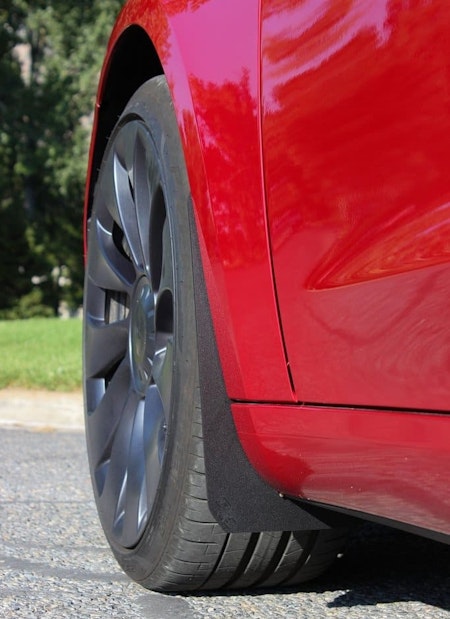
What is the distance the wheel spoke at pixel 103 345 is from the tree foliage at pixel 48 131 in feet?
99.4

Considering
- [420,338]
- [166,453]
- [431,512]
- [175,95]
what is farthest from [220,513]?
[175,95]

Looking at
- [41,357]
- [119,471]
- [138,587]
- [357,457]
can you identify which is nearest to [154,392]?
[119,471]

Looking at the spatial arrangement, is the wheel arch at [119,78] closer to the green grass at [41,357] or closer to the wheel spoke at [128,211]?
the wheel spoke at [128,211]

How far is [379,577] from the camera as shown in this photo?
2232 millimetres

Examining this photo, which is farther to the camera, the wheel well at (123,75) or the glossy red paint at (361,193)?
the wheel well at (123,75)

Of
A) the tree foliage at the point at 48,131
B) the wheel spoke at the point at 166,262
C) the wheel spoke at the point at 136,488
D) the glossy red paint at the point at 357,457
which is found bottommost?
the wheel spoke at the point at 136,488

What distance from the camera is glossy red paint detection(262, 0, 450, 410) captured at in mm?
1241

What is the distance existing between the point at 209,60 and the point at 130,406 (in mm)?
871

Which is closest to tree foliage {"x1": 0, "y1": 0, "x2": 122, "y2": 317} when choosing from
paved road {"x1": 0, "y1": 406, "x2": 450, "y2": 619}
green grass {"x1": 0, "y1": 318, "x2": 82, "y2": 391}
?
green grass {"x1": 0, "y1": 318, "x2": 82, "y2": 391}

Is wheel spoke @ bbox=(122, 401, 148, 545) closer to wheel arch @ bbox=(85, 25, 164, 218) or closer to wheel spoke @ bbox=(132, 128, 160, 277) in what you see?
wheel spoke @ bbox=(132, 128, 160, 277)

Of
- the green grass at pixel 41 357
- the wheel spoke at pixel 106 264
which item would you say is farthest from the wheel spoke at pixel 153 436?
the green grass at pixel 41 357

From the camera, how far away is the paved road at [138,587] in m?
1.96

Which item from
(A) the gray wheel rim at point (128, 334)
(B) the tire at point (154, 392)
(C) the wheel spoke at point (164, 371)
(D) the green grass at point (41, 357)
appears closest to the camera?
(B) the tire at point (154, 392)

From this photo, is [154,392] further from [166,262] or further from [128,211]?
[128,211]
